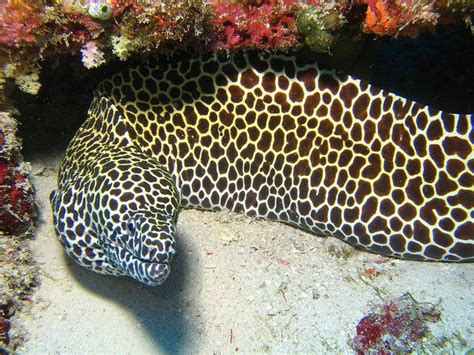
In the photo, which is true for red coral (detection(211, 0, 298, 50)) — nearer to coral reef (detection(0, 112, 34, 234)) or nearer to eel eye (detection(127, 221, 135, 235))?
eel eye (detection(127, 221, 135, 235))

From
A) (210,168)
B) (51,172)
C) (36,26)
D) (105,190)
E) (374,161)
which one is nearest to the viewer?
(36,26)

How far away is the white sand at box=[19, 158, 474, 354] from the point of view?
3875 millimetres

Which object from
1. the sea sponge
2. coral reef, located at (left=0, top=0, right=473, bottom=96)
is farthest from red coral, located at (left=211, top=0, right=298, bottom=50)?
the sea sponge

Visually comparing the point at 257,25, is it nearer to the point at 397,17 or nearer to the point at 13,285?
the point at 397,17

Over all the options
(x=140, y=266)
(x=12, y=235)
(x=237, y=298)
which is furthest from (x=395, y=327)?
(x=12, y=235)

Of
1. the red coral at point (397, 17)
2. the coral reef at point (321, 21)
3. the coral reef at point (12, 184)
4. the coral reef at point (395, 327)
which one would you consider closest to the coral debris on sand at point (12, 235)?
the coral reef at point (12, 184)

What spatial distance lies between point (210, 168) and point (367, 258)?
2.19 metres

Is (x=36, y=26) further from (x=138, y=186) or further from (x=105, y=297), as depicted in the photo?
(x=105, y=297)

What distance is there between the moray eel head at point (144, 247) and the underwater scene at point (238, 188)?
0.06 ft

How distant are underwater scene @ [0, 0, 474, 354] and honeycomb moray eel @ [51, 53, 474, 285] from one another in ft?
0.06

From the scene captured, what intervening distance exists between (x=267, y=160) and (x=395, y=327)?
2285 mm

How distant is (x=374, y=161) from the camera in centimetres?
450

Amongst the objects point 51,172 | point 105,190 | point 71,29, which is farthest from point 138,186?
point 51,172

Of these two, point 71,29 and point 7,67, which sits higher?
point 71,29
